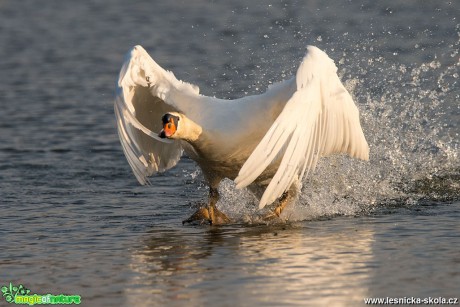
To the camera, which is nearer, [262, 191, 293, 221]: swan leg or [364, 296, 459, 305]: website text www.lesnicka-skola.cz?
[364, 296, 459, 305]: website text www.lesnicka-skola.cz

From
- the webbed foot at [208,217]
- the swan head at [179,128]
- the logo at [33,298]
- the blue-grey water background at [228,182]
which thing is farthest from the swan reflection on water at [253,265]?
the swan head at [179,128]

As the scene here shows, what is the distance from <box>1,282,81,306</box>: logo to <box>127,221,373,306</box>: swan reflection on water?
0.38 metres

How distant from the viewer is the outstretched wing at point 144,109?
955 cm

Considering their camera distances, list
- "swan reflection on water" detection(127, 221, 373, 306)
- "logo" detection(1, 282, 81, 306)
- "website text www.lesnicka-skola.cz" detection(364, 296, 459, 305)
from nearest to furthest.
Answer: "website text www.lesnicka-skola.cz" detection(364, 296, 459, 305)
"swan reflection on water" detection(127, 221, 373, 306)
"logo" detection(1, 282, 81, 306)

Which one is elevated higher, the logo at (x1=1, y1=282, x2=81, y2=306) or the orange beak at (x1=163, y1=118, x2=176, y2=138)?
the orange beak at (x1=163, y1=118, x2=176, y2=138)

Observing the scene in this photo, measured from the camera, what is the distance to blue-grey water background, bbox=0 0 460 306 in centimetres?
755

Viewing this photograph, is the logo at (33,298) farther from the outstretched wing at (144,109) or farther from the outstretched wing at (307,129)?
the outstretched wing at (144,109)

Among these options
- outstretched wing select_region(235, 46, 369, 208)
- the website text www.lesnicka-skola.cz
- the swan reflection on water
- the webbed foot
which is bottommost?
the website text www.lesnicka-skola.cz

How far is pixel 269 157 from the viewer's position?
8.34 meters

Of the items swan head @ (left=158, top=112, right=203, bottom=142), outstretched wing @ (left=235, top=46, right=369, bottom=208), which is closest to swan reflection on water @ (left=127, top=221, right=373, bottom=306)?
outstretched wing @ (left=235, top=46, right=369, bottom=208)

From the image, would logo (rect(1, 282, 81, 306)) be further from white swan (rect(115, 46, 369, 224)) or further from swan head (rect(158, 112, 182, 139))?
swan head (rect(158, 112, 182, 139))

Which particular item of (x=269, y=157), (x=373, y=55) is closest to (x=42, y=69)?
(x=373, y=55)

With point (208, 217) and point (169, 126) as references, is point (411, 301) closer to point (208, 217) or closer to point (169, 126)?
point (169, 126)

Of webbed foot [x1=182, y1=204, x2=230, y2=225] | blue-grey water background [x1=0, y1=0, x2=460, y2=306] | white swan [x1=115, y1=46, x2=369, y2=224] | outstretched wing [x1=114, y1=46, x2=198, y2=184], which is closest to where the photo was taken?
blue-grey water background [x1=0, y1=0, x2=460, y2=306]
